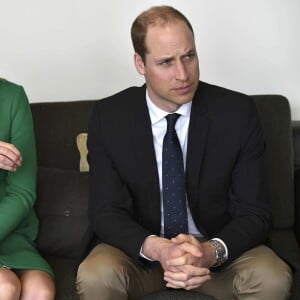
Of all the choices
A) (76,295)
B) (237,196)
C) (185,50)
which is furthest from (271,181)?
(76,295)

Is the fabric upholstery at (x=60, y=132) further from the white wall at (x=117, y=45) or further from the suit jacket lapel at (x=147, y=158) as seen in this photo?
the suit jacket lapel at (x=147, y=158)

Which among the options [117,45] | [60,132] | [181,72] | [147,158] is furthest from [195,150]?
[117,45]

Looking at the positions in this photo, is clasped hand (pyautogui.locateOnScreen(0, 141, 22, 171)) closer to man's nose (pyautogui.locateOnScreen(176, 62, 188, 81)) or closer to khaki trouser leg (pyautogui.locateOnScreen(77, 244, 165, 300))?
khaki trouser leg (pyautogui.locateOnScreen(77, 244, 165, 300))

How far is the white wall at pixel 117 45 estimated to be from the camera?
2.53 m

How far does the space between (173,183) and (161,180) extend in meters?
0.04

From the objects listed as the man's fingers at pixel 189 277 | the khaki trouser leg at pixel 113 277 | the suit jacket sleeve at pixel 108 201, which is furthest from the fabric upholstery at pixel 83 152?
the man's fingers at pixel 189 277

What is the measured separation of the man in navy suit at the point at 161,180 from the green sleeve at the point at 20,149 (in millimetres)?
208

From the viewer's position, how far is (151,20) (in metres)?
1.83

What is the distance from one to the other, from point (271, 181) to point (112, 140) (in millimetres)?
669

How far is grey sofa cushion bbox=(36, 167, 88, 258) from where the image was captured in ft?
6.84

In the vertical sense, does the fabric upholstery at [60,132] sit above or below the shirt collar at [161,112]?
below

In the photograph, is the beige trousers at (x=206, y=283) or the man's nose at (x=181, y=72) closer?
the beige trousers at (x=206, y=283)

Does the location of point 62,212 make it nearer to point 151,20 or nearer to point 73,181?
point 73,181

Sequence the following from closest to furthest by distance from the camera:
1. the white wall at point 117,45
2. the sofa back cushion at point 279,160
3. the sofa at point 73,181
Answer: the sofa at point 73,181
the sofa back cushion at point 279,160
the white wall at point 117,45
